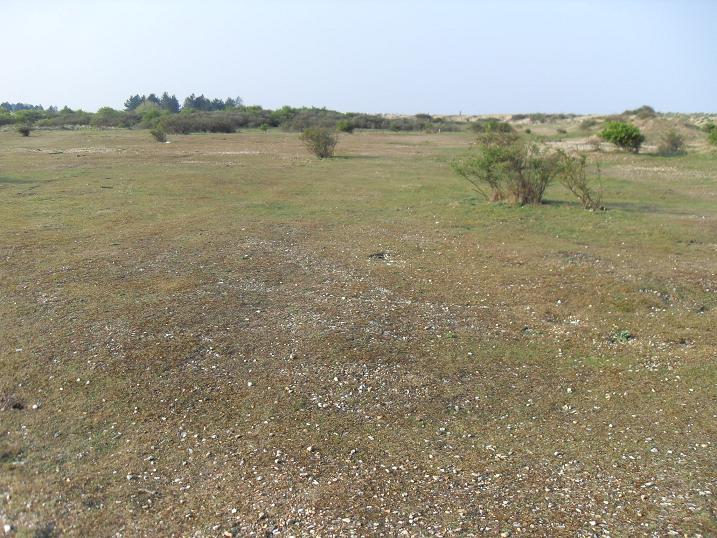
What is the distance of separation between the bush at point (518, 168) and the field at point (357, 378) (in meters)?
2.93

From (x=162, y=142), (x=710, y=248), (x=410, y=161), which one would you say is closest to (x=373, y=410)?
(x=710, y=248)

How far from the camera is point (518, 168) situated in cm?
2192

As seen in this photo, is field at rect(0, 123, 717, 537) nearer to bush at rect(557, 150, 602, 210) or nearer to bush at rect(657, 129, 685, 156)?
bush at rect(557, 150, 602, 210)

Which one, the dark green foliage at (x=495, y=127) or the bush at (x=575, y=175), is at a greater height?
the dark green foliage at (x=495, y=127)

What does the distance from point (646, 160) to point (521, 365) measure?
33.9 metres

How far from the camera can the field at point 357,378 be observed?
592 cm

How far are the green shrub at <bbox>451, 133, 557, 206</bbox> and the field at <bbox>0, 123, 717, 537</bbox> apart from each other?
9.61 feet

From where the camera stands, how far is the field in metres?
5.92

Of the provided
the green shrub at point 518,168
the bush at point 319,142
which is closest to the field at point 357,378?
the green shrub at point 518,168

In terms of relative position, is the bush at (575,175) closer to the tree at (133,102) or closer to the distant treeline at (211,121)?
the distant treeline at (211,121)

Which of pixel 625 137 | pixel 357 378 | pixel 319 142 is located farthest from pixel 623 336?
pixel 625 137

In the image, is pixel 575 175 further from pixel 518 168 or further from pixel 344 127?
pixel 344 127

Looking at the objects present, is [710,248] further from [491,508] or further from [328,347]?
[491,508]

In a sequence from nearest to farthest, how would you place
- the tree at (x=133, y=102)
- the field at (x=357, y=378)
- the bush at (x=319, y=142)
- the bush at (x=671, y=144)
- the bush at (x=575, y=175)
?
the field at (x=357, y=378) → the bush at (x=575, y=175) → the bush at (x=319, y=142) → the bush at (x=671, y=144) → the tree at (x=133, y=102)
